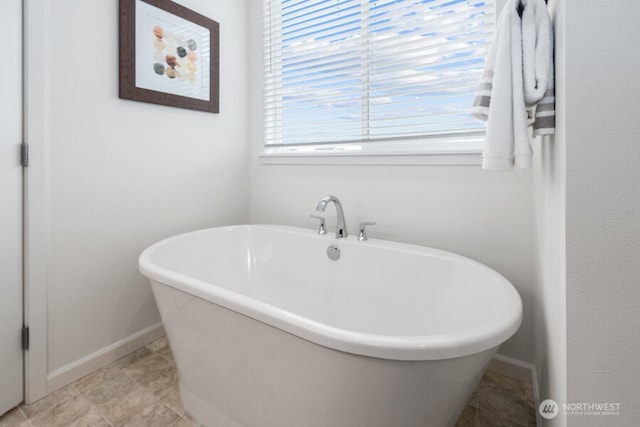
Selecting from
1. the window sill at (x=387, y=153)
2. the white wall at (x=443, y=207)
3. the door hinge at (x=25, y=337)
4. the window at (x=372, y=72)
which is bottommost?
the door hinge at (x=25, y=337)

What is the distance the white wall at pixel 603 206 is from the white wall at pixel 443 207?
38.7 inches

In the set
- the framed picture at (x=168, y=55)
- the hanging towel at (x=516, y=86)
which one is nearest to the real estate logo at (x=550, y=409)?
the hanging towel at (x=516, y=86)

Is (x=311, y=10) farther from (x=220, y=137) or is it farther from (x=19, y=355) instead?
(x=19, y=355)

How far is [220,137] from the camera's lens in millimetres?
2232

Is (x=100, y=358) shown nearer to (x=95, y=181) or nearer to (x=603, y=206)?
(x=95, y=181)

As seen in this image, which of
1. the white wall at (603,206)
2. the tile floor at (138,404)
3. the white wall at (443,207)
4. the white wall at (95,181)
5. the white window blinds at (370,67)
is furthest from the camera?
the white window blinds at (370,67)

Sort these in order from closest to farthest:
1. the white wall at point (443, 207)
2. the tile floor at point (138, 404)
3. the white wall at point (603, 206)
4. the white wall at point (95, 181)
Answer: the white wall at point (603, 206)
the tile floor at point (138, 404)
the white wall at point (95, 181)
the white wall at point (443, 207)

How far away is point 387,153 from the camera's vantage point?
1.80 meters

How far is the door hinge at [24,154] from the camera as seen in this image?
1316 mm

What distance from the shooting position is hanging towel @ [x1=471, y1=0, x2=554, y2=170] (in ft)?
2.64

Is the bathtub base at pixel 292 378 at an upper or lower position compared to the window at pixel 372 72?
lower

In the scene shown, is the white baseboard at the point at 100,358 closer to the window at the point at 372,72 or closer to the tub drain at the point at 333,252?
the tub drain at the point at 333,252

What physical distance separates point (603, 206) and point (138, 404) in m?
1.78

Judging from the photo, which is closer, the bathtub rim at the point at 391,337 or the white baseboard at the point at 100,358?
the bathtub rim at the point at 391,337
